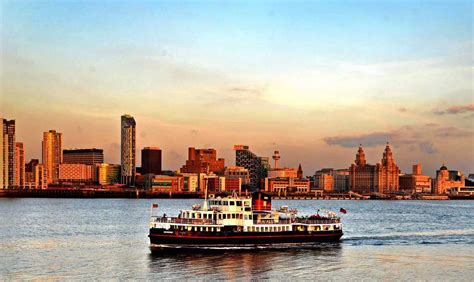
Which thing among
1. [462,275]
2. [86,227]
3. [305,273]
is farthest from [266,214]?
[86,227]

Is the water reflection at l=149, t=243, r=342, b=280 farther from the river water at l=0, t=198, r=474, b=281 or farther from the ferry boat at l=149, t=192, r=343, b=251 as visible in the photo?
the ferry boat at l=149, t=192, r=343, b=251

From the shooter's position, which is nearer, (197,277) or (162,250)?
(197,277)

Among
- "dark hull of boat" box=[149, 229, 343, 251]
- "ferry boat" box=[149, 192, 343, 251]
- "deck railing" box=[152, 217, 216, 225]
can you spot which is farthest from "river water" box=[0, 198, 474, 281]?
"deck railing" box=[152, 217, 216, 225]

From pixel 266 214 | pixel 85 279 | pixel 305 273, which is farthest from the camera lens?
pixel 266 214

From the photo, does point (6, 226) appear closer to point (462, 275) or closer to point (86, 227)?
point (86, 227)

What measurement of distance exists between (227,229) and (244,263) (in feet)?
27.7

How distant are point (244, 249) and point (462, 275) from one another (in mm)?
20425

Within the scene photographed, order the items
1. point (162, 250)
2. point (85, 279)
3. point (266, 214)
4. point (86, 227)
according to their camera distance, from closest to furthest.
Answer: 1. point (85, 279)
2. point (162, 250)
3. point (266, 214)
4. point (86, 227)

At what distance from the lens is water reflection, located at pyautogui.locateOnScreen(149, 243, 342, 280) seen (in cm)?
5247

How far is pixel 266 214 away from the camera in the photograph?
68.7 meters

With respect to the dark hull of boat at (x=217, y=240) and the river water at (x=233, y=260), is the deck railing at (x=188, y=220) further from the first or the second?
the river water at (x=233, y=260)

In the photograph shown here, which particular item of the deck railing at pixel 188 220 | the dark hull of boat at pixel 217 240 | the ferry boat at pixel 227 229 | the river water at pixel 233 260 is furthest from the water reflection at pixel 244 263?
the deck railing at pixel 188 220

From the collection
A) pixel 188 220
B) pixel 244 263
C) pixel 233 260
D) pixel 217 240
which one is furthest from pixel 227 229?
pixel 244 263

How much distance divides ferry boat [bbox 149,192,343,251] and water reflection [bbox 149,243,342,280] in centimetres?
176
